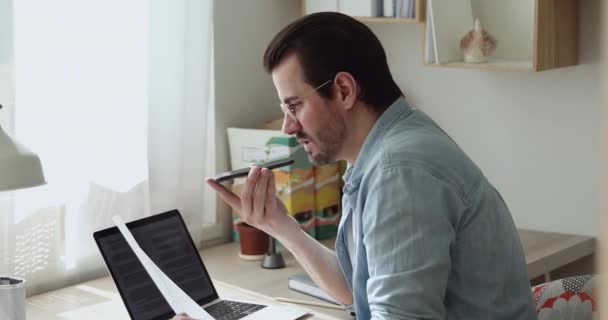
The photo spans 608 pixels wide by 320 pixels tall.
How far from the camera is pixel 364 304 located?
1.58 meters

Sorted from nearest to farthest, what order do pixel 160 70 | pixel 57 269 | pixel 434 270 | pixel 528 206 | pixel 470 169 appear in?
pixel 434 270 < pixel 470 169 < pixel 57 269 < pixel 160 70 < pixel 528 206

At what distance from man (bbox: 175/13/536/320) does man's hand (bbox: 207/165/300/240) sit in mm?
163

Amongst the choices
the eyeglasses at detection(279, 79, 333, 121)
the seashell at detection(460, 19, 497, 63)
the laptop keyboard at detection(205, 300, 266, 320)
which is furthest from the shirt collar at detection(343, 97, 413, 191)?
the seashell at detection(460, 19, 497, 63)

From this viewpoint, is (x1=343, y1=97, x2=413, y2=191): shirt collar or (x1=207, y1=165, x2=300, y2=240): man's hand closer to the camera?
(x1=343, y1=97, x2=413, y2=191): shirt collar

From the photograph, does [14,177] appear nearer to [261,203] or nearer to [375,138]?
[261,203]

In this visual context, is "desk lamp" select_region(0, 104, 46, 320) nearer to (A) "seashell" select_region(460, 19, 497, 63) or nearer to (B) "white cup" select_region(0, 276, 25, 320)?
(B) "white cup" select_region(0, 276, 25, 320)

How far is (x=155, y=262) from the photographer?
1.99 m

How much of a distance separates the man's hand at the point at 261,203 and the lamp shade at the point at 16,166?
35 cm

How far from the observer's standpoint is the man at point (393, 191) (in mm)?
1354

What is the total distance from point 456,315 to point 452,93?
1.49 metres

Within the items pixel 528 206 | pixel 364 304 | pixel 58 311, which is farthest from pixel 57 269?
pixel 528 206

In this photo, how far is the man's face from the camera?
1606 mm

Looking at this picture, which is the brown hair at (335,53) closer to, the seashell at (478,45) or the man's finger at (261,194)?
the man's finger at (261,194)

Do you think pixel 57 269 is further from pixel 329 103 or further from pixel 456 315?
pixel 456 315
